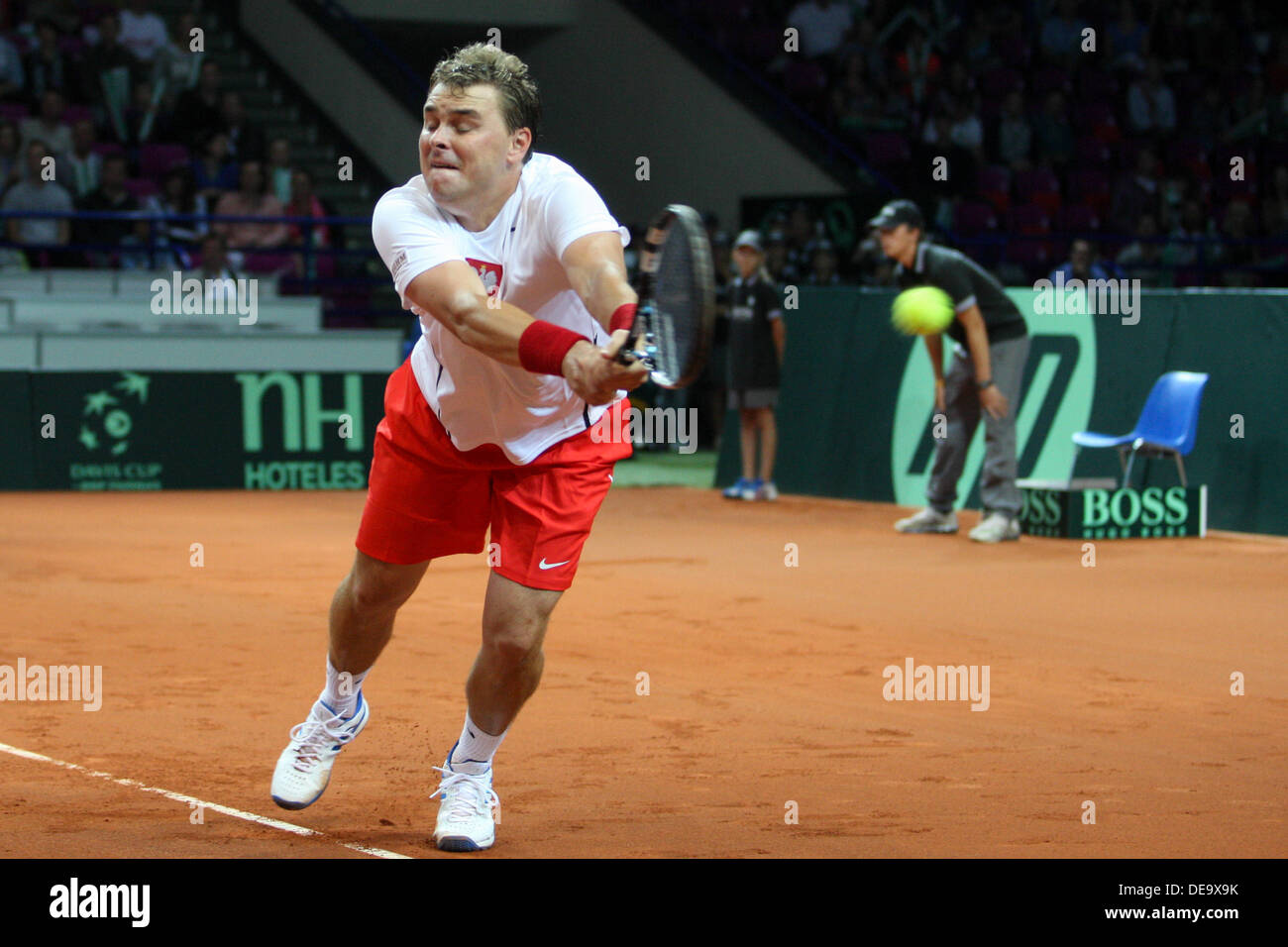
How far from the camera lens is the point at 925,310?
458 inches

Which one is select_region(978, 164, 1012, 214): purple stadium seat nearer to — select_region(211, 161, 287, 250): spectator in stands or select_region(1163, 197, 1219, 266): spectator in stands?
select_region(1163, 197, 1219, 266): spectator in stands

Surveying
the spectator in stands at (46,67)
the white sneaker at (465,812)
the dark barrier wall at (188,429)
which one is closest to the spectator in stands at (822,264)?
the dark barrier wall at (188,429)

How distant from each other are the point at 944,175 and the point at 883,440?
700 cm

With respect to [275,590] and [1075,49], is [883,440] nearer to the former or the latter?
[275,590]

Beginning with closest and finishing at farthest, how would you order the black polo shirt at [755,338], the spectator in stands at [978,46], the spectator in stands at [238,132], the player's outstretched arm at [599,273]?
1. the player's outstretched arm at [599,273]
2. the black polo shirt at [755,338]
3. the spectator in stands at [238,132]
4. the spectator in stands at [978,46]

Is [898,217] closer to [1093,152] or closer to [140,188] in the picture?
[140,188]

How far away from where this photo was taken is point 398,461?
4.87 m

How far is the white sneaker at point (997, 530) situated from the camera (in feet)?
39.3

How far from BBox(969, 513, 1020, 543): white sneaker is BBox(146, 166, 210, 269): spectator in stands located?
8699 mm

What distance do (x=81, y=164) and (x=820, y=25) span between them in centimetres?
970

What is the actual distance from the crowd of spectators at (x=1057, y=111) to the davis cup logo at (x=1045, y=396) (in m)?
5.15

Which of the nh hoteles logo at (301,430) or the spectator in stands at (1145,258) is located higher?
the spectator in stands at (1145,258)

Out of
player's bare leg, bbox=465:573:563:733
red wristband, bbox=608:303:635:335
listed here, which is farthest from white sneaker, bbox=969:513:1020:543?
red wristband, bbox=608:303:635:335

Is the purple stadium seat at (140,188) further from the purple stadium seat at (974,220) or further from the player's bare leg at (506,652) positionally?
the player's bare leg at (506,652)
